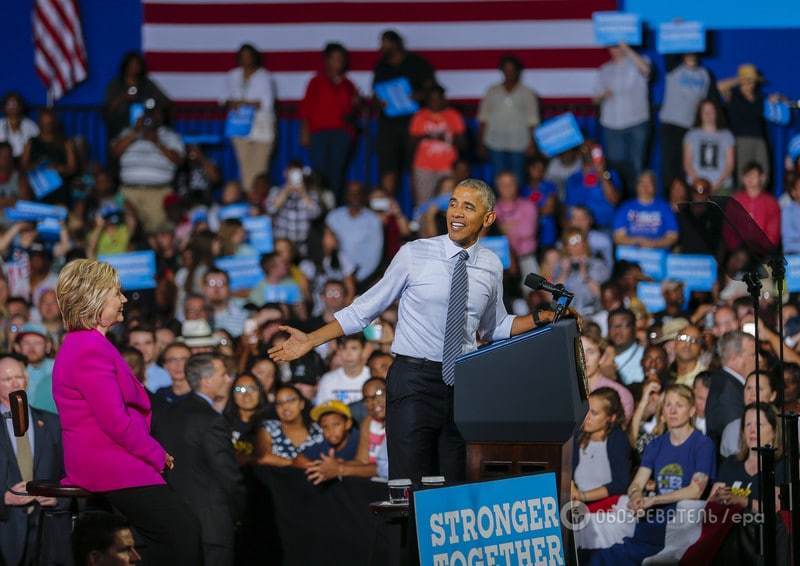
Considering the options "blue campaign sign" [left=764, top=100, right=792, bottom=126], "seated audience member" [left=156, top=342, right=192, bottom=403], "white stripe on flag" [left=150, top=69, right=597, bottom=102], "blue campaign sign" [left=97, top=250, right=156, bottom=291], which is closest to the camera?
"seated audience member" [left=156, top=342, right=192, bottom=403]

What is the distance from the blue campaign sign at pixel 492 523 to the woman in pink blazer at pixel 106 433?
89cm

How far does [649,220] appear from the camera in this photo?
13336 mm

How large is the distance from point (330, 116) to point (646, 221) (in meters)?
3.42

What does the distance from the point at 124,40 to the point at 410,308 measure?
421 inches

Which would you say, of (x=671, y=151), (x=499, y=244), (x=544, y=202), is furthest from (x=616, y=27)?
(x=499, y=244)

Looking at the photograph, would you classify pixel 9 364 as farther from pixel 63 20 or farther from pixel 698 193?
pixel 63 20

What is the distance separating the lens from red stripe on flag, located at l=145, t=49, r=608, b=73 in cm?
1556

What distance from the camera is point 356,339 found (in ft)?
33.4

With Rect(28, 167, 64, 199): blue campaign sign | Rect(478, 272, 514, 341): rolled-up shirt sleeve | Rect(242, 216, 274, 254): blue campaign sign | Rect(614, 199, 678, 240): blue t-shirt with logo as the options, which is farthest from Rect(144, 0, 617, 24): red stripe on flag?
Rect(478, 272, 514, 341): rolled-up shirt sleeve

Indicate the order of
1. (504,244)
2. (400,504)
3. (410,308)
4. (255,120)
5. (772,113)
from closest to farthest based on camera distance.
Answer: (400,504) < (410,308) < (504,244) < (772,113) < (255,120)

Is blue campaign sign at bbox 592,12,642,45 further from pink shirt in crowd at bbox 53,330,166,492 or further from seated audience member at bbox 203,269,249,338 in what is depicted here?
pink shirt in crowd at bbox 53,330,166,492

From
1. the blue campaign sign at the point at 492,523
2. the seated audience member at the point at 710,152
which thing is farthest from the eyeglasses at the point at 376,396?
the seated audience member at the point at 710,152

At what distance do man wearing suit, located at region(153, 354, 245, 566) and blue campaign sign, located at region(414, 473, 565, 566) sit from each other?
2.71 metres

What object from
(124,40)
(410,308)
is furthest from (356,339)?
(124,40)
